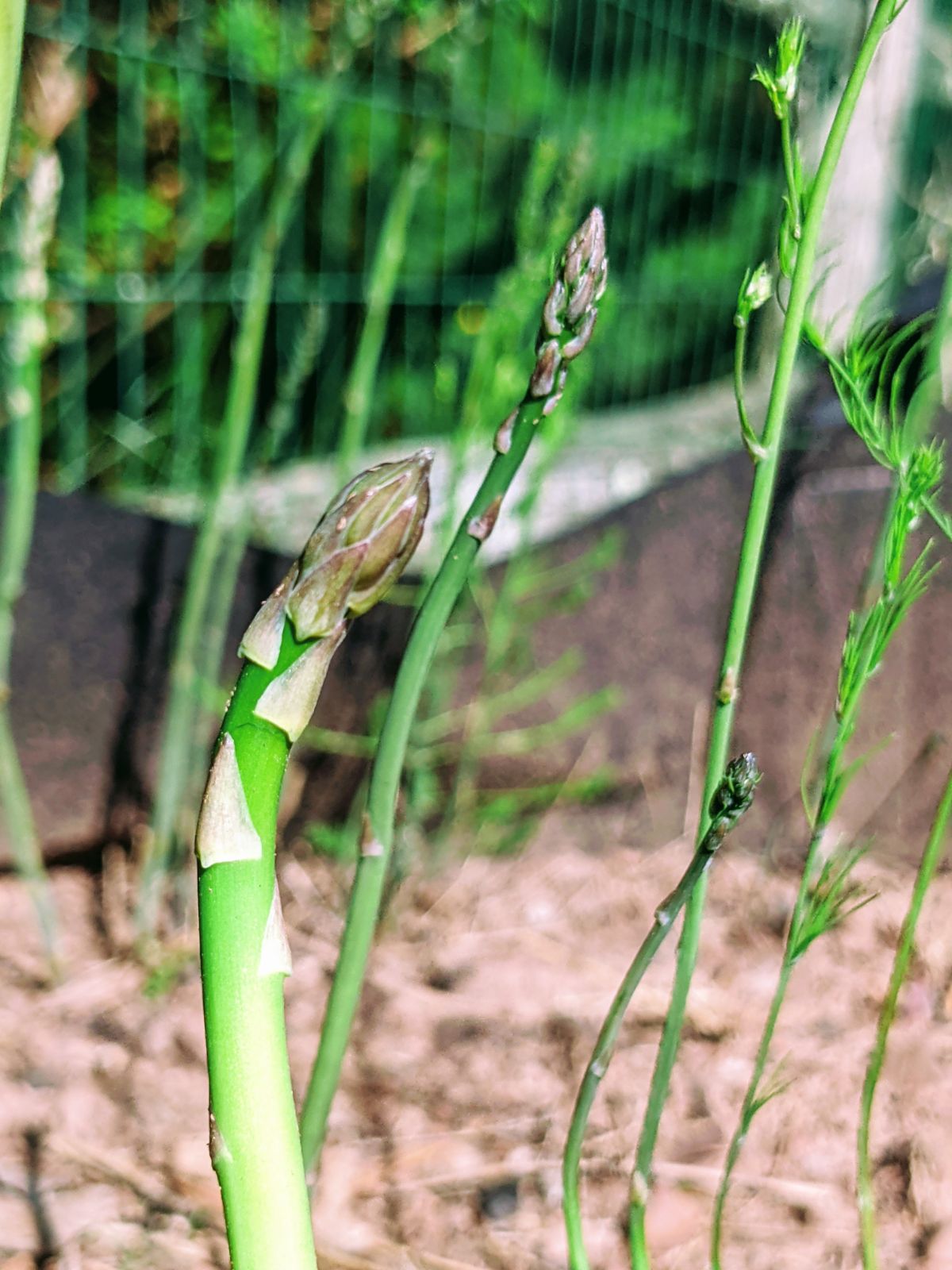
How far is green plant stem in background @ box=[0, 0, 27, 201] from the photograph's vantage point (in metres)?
0.37

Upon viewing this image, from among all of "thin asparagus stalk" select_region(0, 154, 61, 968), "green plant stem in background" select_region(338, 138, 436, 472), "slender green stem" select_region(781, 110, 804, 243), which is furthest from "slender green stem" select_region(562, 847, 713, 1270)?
"green plant stem in background" select_region(338, 138, 436, 472)

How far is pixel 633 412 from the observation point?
223 centimetres

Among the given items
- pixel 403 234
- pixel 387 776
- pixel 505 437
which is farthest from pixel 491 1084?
pixel 403 234

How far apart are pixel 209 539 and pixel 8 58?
0.77 m

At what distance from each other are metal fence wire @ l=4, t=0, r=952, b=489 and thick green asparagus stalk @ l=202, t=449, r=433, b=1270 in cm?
153

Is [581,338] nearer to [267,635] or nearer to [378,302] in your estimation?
[267,635]

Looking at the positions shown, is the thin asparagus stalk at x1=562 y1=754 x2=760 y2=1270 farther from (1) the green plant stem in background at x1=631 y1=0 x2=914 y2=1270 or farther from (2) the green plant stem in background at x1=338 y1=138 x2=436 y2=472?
(2) the green plant stem in background at x1=338 y1=138 x2=436 y2=472

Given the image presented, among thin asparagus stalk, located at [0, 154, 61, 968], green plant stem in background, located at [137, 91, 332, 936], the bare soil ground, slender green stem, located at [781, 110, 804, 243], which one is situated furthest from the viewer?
green plant stem in background, located at [137, 91, 332, 936]

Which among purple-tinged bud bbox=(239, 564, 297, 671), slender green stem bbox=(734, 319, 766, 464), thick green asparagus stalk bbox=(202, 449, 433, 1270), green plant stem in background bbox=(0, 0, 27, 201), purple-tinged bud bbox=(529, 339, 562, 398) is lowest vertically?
thick green asparagus stalk bbox=(202, 449, 433, 1270)

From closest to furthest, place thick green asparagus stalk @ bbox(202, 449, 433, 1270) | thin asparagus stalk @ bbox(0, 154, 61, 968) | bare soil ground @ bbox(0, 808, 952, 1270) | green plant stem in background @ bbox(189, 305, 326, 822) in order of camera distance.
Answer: thick green asparagus stalk @ bbox(202, 449, 433, 1270) → bare soil ground @ bbox(0, 808, 952, 1270) → thin asparagus stalk @ bbox(0, 154, 61, 968) → green plant stem in background @ bbox(189, 305, 326, 822)

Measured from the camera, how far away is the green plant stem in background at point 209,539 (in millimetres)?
1046

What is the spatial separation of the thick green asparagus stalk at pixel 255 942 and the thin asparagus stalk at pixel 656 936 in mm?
158

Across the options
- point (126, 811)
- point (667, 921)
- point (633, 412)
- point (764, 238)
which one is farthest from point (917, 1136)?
point (764, 238)

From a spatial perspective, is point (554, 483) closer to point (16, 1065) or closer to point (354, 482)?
point (16, 1065)
